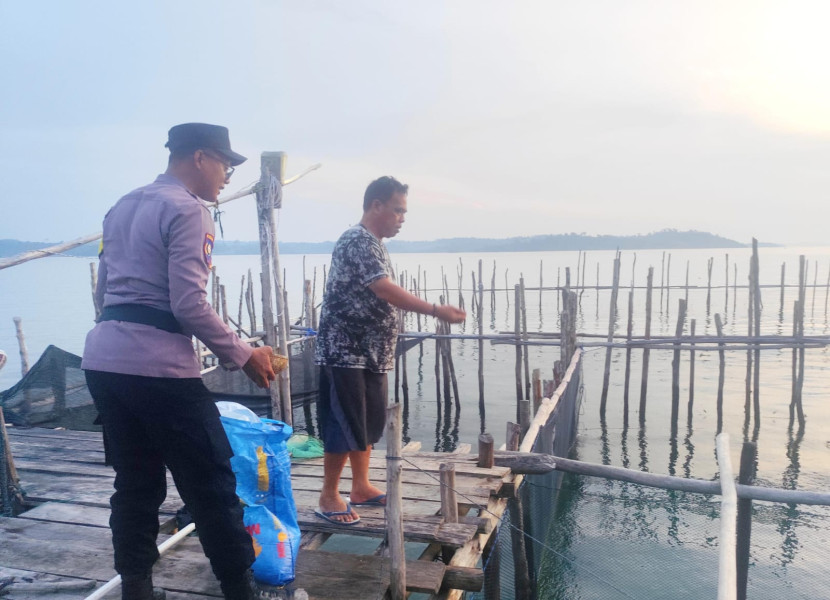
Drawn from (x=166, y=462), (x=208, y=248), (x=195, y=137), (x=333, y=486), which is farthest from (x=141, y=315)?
(x=333, y=486)

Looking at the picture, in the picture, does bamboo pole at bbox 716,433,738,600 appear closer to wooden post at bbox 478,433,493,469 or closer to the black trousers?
wooden post at bbox 478,433,493,469

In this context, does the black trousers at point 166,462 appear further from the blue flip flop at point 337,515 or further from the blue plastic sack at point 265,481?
the blue flip flop at point 337,515

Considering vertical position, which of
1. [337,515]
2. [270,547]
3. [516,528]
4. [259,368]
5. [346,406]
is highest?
[259,368]

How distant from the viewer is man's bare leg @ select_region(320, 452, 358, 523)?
306 centimetres

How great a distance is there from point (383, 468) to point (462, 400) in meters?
11.0

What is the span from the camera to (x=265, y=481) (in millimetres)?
2676

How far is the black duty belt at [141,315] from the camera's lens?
2.04 meters

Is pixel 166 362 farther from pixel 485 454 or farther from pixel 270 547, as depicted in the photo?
pixel 485 454

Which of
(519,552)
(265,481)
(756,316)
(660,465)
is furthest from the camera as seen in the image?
(756,316)

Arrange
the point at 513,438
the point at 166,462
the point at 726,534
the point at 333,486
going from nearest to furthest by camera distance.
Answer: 1. the point at 166,462
2. the point at 726,534
3. the point at 333,486
4. the point at 513,438

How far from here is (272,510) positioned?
2695 millimetres

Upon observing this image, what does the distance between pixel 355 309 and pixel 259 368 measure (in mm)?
854

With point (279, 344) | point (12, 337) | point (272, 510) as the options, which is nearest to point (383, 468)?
point (272, 510)

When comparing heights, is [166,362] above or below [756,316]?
above
